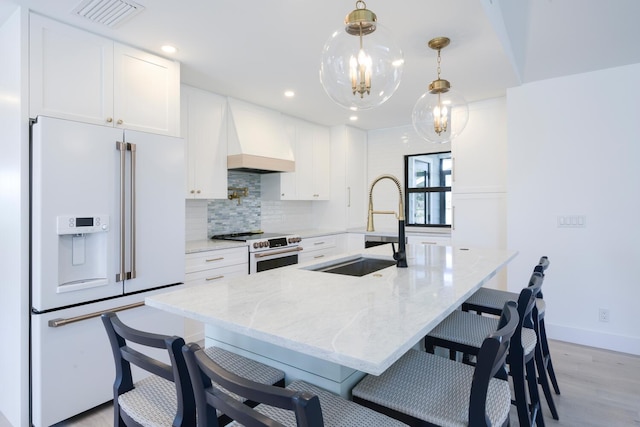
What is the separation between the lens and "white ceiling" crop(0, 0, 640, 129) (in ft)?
6.84

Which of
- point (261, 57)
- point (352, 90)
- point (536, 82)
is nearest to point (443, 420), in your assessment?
point (352, 90)

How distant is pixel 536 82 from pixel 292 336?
3.54 m

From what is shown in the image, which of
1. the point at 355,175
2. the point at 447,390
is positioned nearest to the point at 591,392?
the point at 447,390

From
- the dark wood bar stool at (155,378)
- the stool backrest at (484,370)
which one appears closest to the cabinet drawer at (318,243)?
the dark wood bar stool at (155,378)

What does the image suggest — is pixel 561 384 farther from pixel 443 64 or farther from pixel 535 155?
pixel 443 64

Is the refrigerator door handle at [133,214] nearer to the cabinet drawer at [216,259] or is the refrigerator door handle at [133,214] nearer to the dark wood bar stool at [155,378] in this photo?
the cabinet drawer at [216,259]

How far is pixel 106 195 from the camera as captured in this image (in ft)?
7.29

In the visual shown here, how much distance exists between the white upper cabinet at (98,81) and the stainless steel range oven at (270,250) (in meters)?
1.32

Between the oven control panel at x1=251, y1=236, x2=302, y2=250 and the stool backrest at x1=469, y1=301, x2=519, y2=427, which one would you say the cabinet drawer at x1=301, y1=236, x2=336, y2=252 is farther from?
the stool backrest at x1=469, y1=301, x2=519, y2=427

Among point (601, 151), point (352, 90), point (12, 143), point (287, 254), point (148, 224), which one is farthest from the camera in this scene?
point (287, 254)

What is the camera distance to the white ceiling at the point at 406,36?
2084mm

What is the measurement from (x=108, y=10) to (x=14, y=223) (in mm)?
1364

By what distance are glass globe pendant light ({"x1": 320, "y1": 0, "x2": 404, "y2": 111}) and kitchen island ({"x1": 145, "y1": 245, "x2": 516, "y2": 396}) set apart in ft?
3.01

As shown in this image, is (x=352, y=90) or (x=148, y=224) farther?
(x=148, y=224)
